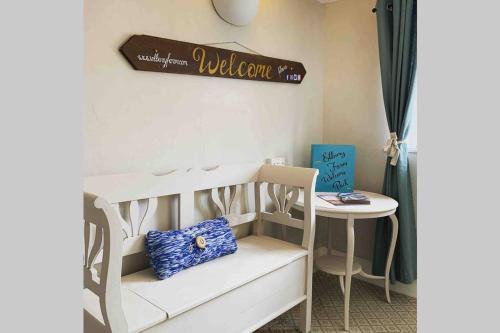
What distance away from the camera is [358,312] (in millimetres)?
2438

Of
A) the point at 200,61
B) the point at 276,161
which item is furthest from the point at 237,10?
the point at 276,161

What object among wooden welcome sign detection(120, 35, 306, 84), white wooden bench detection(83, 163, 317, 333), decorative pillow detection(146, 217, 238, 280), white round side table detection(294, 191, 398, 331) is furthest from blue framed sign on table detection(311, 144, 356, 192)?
decorative pillow detection(146, 217, 238, 280)

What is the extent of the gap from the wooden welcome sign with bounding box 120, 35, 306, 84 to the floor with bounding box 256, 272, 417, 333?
1.54 meters

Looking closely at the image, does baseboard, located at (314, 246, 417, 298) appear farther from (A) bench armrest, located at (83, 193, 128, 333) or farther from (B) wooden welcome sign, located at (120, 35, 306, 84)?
(A) bench armrest, located at (83, 193, 128, 333)

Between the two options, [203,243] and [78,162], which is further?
[203,243]

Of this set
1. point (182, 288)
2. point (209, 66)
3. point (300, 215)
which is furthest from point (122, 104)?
point (300, 215)

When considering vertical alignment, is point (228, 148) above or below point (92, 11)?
below

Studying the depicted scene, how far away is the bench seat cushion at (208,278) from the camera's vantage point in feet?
5.08

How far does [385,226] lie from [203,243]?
1.38 meters

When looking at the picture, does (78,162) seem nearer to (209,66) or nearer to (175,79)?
(175,79)

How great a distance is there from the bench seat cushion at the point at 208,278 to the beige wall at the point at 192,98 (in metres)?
0.54

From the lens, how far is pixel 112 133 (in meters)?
1.77

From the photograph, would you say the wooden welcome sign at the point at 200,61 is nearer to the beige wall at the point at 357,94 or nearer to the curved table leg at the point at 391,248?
the beige wall at the point at 357,94

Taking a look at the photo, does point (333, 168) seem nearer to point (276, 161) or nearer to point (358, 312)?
point (276, 161)
